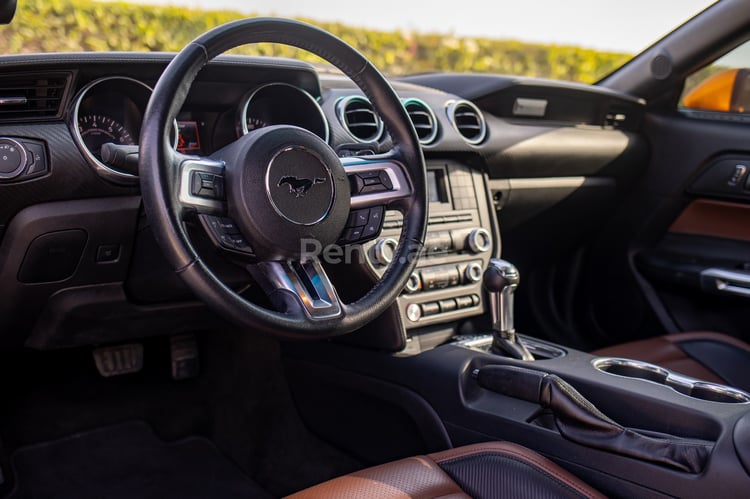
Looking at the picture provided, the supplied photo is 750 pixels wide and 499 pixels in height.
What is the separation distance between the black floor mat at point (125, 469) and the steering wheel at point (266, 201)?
1.14m

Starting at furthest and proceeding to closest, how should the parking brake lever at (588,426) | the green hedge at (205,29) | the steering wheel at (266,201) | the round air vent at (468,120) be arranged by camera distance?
the green hedge at (205,29) < the round air vent at (468,120) < the parking brake lever at (588,426) < the steering wheel at (266,201)

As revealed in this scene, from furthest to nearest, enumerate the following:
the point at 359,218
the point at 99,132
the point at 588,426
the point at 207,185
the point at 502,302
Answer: the point at 502,302, the point at 99,132, the point at 359,218, the point at 588,426, the point at 207,185

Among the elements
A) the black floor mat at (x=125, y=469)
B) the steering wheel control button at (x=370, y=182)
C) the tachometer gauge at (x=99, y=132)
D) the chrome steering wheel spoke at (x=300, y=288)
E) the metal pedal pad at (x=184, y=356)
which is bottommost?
the black floor mat at (x=125, y=469)

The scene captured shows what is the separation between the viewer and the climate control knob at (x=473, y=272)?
207 cm

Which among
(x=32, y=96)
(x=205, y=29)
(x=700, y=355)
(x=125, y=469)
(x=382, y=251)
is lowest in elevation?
(x=125, y=469)

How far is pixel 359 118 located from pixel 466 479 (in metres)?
1.03

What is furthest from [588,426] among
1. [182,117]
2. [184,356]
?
[184,356]

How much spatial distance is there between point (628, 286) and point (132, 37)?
3878 millimetres

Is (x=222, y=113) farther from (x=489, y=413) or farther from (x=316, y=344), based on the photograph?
(x=489, y=413)

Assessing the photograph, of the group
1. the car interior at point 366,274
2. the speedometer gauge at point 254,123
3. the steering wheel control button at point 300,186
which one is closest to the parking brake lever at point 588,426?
the car interior at point 366,274

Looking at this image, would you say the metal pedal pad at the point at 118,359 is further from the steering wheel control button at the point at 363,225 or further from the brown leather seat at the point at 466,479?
the brown leather seat at the point at 466,479

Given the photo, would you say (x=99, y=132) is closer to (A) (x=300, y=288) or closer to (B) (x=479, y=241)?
(A) (x=300, y=288)

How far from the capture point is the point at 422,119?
83.3 inches

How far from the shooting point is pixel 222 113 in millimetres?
1760
